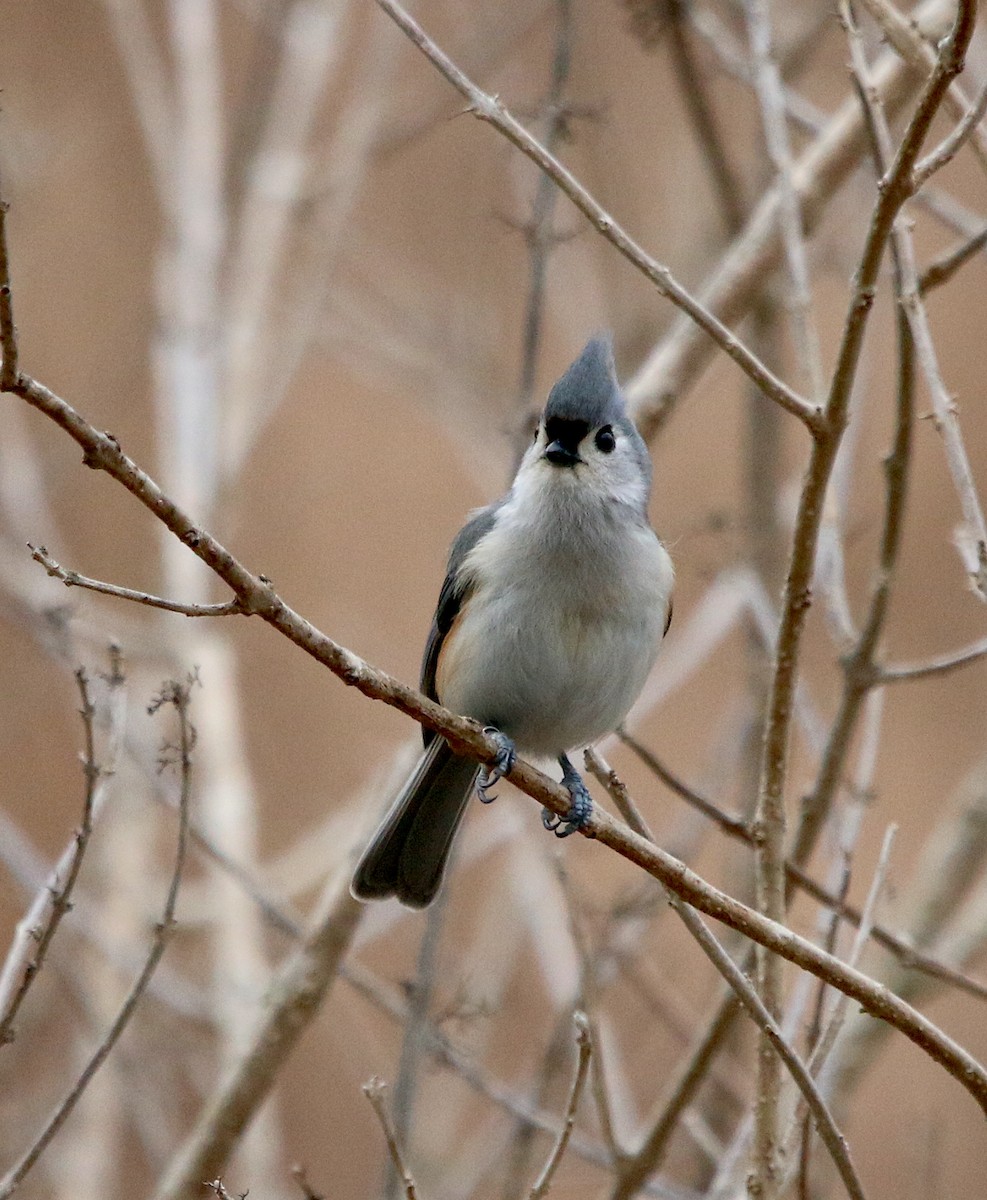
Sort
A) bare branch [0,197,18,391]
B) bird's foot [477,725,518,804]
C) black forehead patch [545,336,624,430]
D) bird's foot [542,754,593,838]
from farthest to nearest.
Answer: black forehead patch [545,336,624,430], bird's foot [542,754,593,838], bird's foot [477,725,518,804], bare branch [0,197,18,391]

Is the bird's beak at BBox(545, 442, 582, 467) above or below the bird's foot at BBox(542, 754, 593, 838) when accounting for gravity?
above

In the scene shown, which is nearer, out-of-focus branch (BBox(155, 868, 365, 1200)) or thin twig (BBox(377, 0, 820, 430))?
thin twig (BBox(377, 0, 820, 430))

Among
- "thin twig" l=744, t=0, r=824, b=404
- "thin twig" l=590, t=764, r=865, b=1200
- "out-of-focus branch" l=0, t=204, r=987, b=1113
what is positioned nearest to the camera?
"out-of-focus branch" l=0, t=204, r=987, b=1113

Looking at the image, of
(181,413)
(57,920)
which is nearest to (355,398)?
(181,413)

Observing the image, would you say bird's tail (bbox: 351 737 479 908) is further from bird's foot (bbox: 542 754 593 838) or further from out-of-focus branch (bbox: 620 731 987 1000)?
out-of-focus branch (bbox: 620 731 987 1000)

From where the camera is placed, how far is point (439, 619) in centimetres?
255

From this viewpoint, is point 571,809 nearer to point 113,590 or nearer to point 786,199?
point 113,590

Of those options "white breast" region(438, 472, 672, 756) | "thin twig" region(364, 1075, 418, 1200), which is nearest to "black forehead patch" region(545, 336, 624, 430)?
"white breast" region(438, 472, 672, 756)

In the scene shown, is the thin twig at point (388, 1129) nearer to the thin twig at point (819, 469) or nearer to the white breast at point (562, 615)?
the thin twig at point (819, 469)

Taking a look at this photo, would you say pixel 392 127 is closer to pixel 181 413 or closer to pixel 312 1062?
pixel 181 413

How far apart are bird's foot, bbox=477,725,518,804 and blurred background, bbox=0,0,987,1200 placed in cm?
25

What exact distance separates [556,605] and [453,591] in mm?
229

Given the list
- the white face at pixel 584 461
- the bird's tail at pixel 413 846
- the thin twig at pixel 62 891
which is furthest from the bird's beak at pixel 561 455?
the thin twig at pixel 62 891

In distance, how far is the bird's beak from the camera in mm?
2332
